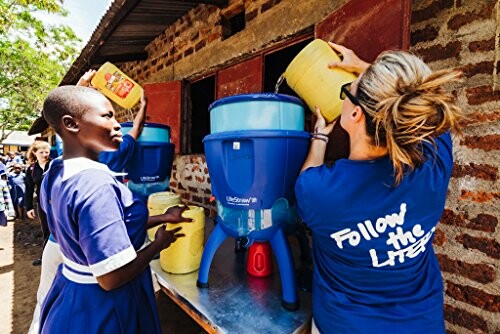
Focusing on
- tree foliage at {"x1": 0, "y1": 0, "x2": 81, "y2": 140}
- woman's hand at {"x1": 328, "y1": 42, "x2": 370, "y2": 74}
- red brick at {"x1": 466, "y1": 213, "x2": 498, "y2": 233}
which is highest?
tree foliage at {"x1": 0, "y1": 0, "x2": 81, "y2": 140}

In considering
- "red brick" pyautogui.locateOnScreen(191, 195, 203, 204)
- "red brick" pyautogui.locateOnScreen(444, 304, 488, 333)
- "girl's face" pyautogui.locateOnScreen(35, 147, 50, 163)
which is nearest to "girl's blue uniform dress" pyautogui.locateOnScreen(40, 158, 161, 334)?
"red brick" pyautogui.locateOnScreen(444, 304, 488, 333)

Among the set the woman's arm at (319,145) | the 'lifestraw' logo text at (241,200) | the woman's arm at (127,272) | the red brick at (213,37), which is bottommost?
the woman's arm at (127,272)

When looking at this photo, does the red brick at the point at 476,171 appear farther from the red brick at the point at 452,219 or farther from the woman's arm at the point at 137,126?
the woman's arm at the point at 137,126

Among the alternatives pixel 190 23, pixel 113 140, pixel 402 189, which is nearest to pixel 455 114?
pixel 402 189

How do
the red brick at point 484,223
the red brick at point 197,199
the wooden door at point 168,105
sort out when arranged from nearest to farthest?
the red brick at point 484,223, the red brick at point 197,199, the wooden door at point 168,105

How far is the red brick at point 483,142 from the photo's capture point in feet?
4.20

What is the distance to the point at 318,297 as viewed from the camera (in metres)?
1.07


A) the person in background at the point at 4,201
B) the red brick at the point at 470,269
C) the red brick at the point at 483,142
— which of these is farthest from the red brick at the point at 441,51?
the person in background at the point at 4,201

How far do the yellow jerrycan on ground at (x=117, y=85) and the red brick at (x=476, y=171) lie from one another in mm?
2328

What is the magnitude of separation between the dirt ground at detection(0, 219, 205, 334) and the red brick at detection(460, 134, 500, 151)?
2521 mm

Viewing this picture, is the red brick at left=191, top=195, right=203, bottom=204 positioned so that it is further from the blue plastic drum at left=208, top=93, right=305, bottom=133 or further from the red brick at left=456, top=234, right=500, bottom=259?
the red brick at left=456, top=234, right=500, bottom=259

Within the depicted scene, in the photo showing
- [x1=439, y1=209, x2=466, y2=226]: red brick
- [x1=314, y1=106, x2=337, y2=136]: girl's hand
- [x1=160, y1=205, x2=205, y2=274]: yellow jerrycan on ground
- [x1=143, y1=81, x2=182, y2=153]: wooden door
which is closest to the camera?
[x1=314, y1=106, x2=337, y2=136]: girl's hand

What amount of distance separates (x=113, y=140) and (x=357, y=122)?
3.42ft

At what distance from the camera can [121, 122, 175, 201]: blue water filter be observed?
218 centimetres
